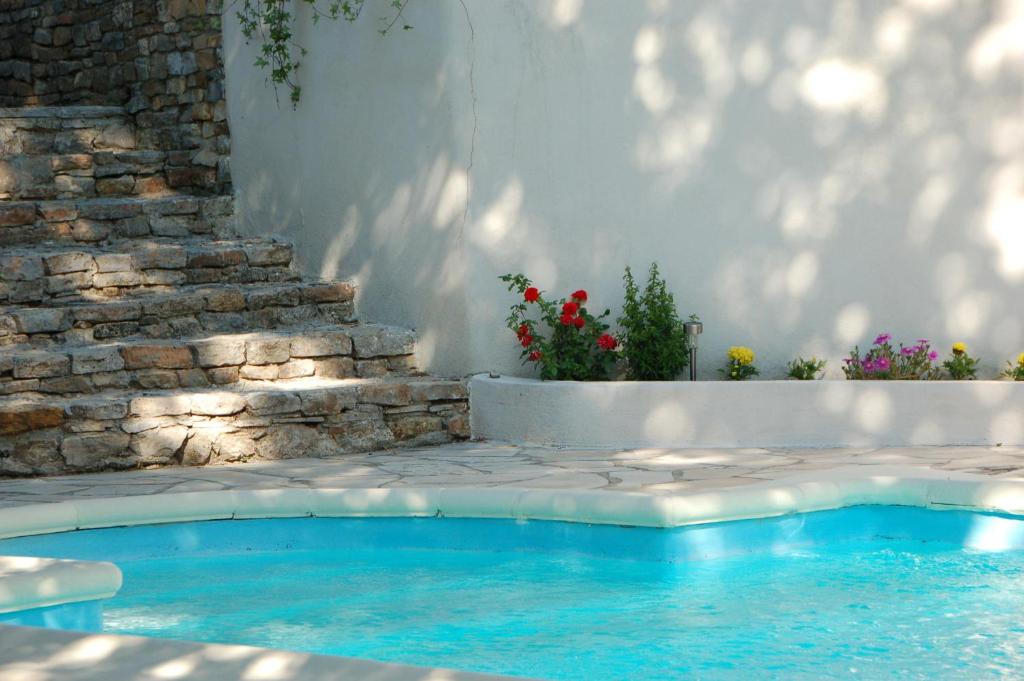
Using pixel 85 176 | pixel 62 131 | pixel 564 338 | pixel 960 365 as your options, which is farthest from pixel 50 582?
pixel 62 131

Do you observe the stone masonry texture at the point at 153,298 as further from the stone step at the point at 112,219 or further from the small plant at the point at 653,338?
the small plant at the point at 653,338

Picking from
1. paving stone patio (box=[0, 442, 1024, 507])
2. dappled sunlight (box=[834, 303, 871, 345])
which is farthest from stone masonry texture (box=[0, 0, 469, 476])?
dappled sunlight (box=[834, 303, 871, 345])

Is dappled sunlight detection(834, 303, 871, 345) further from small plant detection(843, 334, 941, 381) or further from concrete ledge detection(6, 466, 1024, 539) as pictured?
concrete ledge detection(6, 466, 1024, 539)

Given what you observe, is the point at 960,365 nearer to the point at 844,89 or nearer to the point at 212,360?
the point at 844,89

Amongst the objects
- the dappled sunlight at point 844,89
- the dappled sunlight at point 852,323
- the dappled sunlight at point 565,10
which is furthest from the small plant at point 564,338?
the dappled sunlight at point 844,89

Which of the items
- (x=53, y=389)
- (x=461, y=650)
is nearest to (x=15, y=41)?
(x=53, y=389)

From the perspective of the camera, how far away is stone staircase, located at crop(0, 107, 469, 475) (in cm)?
636

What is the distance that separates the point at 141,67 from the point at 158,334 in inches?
109

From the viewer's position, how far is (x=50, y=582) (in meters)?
3.57

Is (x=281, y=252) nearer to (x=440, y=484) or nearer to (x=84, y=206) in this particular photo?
(x=84, y=206)

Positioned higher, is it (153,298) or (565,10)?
(565,10)

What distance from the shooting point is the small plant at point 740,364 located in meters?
6.96

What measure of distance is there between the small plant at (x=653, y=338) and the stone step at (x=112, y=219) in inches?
121

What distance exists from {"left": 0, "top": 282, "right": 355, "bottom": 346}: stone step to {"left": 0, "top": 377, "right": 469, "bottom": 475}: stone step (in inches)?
25.0
